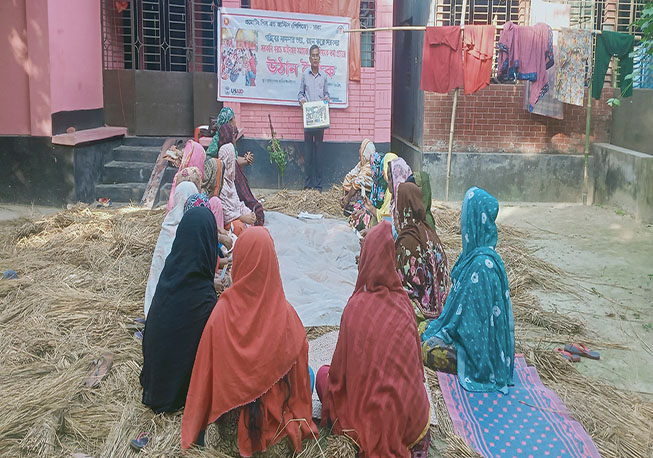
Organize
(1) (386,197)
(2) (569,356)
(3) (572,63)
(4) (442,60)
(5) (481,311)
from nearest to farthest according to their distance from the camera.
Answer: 1. (5) (481,311)
2. (2) (569,356)
3. (1) (386,197)
4. (3) (572,63)
5. (4) (442,60)

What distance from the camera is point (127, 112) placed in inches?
452

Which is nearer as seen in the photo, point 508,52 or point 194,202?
point 194,202

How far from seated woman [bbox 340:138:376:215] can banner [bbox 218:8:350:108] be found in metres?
2.57

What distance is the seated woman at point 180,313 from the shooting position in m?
3.62

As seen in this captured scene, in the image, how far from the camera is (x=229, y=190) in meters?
→ 7.71

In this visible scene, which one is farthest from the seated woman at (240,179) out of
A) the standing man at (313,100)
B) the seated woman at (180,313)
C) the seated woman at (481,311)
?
the seated woman at (180,313)

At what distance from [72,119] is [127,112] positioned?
1.48 metres

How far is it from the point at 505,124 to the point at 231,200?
5146 millimetres

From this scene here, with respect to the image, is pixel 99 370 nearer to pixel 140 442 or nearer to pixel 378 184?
pixel 140 442

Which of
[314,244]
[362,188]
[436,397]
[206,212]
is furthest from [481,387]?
[362,188]

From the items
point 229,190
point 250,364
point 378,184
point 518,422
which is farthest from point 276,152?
point 250,364

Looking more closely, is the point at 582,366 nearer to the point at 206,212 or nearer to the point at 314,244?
the point at 206,212

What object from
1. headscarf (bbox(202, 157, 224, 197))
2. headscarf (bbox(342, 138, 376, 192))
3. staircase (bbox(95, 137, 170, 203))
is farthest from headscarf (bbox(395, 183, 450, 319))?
staircase (bbox(95, 137, 170, 203))

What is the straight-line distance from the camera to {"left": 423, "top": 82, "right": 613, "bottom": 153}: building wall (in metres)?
10.7
